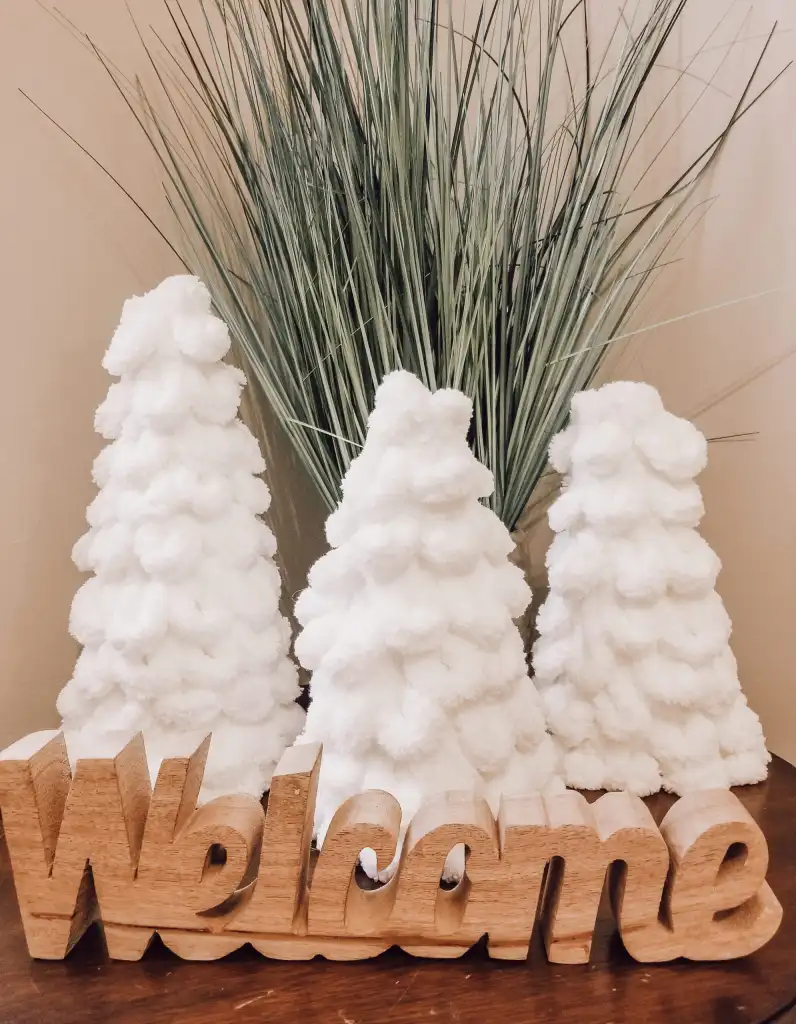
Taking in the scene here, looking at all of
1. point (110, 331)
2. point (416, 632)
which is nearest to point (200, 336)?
point (110, 331)

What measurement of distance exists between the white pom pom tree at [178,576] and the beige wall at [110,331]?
0.11m

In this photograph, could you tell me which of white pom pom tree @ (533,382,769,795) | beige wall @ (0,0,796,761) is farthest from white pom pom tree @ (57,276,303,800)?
white pom pom tree @ (533,382,769,795)

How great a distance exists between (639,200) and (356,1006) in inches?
28.1

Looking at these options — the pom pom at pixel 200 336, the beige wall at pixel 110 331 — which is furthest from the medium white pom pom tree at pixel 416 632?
the beige wall at pixel 110 331

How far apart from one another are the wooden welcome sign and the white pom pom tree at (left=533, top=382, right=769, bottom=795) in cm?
15

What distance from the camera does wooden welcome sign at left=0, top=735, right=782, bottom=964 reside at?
482 mm

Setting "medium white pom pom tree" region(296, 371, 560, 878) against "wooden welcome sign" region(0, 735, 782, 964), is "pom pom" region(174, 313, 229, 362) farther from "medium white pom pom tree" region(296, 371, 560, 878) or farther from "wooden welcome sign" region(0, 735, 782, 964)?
"wooden welcome sign" region(0, 735, 782, 964)

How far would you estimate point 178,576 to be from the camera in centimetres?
64

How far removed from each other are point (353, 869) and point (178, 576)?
258 mm

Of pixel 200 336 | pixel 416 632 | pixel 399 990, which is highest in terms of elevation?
pixel 200 336

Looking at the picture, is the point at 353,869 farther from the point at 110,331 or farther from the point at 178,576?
the point at 110,331

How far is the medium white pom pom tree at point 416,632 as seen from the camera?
55 cm

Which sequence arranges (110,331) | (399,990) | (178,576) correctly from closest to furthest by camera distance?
(399,990) < (178,576) < (110,331)

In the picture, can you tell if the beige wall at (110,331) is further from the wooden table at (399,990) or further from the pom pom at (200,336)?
the wooden table at (399,990)
